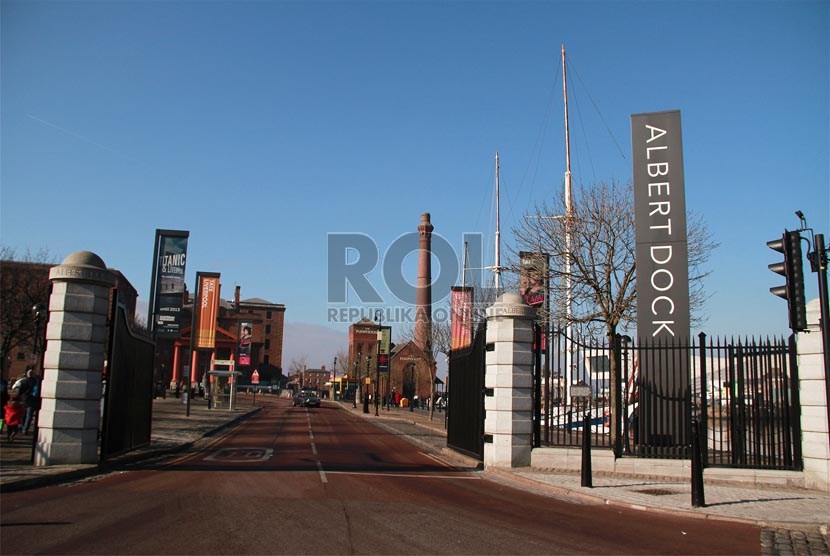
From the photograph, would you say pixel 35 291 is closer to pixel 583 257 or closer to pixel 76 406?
pixel 76 406

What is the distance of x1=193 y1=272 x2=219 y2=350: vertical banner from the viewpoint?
120ft

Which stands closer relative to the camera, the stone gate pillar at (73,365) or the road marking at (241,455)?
the stone gate pillar at (73,365)

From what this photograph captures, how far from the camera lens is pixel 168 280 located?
29.7 m

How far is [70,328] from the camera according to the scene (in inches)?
529

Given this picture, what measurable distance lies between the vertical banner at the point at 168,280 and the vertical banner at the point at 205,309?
264 inches

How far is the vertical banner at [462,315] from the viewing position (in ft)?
116

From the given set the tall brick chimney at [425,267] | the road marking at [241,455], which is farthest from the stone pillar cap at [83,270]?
the tall brick chimney at [425,267]

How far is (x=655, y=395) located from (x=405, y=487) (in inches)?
258

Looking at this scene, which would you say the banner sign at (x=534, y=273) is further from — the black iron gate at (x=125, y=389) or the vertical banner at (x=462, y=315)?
the black iron gate at (x=125, y=389)

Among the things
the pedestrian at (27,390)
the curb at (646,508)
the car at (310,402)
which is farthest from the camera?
the car at (310,402)

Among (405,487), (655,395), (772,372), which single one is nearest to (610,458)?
(655,395)

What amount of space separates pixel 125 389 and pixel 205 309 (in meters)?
21.9

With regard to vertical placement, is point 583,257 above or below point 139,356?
above

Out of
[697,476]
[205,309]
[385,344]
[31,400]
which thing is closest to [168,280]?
[205,309]
